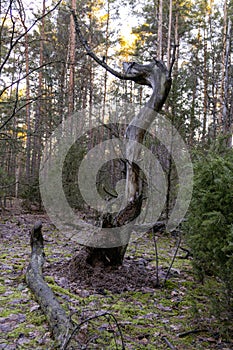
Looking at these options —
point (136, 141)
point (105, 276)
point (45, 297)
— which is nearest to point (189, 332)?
point (45, 297)

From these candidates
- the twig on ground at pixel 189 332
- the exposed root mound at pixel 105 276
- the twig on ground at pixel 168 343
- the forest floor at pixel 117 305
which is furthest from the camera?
the exposed root mound at pixel 105 276

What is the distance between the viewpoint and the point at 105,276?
495 centimetres

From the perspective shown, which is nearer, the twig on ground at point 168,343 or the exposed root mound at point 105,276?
the twig on ground at point 168,343

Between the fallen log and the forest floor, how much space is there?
0.10 m

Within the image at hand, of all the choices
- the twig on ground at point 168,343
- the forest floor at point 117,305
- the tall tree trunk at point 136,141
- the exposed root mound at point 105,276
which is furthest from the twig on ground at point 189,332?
the tall tree trunk at point 136,141

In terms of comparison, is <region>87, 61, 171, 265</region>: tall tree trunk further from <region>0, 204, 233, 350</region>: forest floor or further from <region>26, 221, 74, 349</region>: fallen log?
<region>26, 221, 74, 349</region>: fallen log

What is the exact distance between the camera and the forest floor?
10.1ft

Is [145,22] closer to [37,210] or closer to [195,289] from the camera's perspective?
[37,210]

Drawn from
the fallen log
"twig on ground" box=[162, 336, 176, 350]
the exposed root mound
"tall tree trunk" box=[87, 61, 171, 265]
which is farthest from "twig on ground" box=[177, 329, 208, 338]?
"tall tree trunk" box=[87, 61, 171, 265]

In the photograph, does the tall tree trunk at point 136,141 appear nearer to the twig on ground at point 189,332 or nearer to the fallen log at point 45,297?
the fallen log at point 45,297

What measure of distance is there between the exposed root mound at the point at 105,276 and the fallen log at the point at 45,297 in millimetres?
515

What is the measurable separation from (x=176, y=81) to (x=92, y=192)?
18.5 ft

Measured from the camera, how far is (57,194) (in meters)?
11.2

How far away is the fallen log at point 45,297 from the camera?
279 cm
